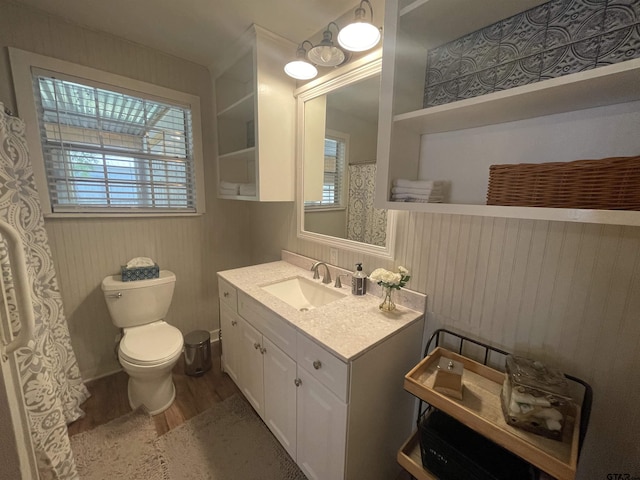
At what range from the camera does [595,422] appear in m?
0.91

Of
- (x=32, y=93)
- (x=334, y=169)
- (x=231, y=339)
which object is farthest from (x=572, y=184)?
→ (x=32, y=93)

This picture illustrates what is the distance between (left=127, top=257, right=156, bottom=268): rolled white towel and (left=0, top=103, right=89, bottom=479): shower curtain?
0.41 m

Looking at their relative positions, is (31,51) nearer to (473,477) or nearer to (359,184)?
(359,184)

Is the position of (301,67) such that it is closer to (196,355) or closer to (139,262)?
(139,262)

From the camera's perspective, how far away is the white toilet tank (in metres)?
1.78

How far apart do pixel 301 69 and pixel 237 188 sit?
96 centimetres

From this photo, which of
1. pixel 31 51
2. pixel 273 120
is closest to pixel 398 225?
pixel 273 120

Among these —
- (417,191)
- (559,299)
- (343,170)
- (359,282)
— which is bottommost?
(359,282)

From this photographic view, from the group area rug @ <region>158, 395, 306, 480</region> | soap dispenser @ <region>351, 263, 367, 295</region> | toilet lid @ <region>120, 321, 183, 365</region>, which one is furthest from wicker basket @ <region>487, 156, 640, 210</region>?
toilet lid @ <region>120, 321, 183, 365</region>

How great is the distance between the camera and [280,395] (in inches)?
52.6

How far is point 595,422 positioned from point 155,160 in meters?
2.82

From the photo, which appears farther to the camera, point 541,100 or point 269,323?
point 269,323

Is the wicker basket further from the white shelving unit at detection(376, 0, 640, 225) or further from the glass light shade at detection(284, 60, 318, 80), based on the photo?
the glass light shade at detection(284, 60, 318, 80)

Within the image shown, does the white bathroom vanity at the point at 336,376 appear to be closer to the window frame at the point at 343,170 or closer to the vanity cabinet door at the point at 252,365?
the vanity cabinet door at the point at 252,365
